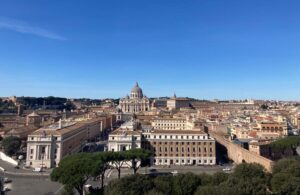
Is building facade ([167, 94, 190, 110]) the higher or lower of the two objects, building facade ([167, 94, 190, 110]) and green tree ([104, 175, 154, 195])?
the higher

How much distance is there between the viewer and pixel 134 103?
148m

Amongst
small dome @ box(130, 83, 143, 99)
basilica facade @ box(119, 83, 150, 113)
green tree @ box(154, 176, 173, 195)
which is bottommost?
green tree @ box(154, 176, 173, 195)

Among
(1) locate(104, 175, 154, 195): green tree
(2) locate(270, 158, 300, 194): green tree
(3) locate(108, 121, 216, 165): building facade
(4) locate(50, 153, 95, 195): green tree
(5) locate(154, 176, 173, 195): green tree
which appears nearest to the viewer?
(1) locate(104, 175, 154, 195): green tree

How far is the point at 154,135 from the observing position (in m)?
48.4

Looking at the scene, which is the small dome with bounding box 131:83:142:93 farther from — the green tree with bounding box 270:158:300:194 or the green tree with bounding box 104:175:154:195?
the green tree with bounding box 104:175:154:195

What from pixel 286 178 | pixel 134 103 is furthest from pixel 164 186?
pixel 134 103

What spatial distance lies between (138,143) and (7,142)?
23631 mm

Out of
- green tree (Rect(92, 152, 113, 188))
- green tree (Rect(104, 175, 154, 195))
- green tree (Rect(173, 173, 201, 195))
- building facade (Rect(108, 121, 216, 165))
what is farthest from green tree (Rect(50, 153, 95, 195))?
building facade (Rect(108, 121, 216, 165))

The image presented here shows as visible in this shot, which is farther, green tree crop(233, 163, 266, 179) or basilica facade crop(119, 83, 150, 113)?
basilica facade crop(119, 83, 150, 113)

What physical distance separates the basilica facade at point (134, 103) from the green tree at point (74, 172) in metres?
115

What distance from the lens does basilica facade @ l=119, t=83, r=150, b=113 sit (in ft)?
484

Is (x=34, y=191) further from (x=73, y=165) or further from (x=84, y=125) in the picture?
(x=84, y=125)

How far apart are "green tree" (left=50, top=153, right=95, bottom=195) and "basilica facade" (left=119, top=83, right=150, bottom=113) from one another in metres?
115

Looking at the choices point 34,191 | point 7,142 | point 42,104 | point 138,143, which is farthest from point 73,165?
point 42,104
